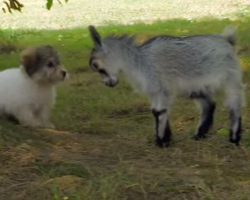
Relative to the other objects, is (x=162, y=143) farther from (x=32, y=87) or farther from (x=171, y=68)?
(x=32, y=87)

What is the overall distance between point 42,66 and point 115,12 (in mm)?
12280

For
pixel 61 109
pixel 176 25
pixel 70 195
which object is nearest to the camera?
pixel 70 195

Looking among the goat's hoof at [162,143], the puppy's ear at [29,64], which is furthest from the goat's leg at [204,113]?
the puppy's ear at [29,64]

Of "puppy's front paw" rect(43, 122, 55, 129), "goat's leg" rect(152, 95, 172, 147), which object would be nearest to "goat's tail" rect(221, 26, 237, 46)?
"goat's leg" rect(152, 95, 172, 147)

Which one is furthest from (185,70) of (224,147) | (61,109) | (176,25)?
(176,25)

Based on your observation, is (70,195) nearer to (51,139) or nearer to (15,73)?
(51,139)

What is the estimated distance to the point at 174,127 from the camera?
810cm

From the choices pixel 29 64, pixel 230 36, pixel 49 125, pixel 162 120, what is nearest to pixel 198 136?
pixel 162 120

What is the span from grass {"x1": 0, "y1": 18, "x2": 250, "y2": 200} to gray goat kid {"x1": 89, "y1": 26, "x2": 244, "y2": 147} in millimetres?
385

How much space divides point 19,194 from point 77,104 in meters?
4.40

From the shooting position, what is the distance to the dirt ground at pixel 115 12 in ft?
61.2

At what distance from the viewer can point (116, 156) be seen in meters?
6.53

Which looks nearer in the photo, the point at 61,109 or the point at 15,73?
the point at 15,73

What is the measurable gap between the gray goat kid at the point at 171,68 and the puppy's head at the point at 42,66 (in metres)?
1.19
